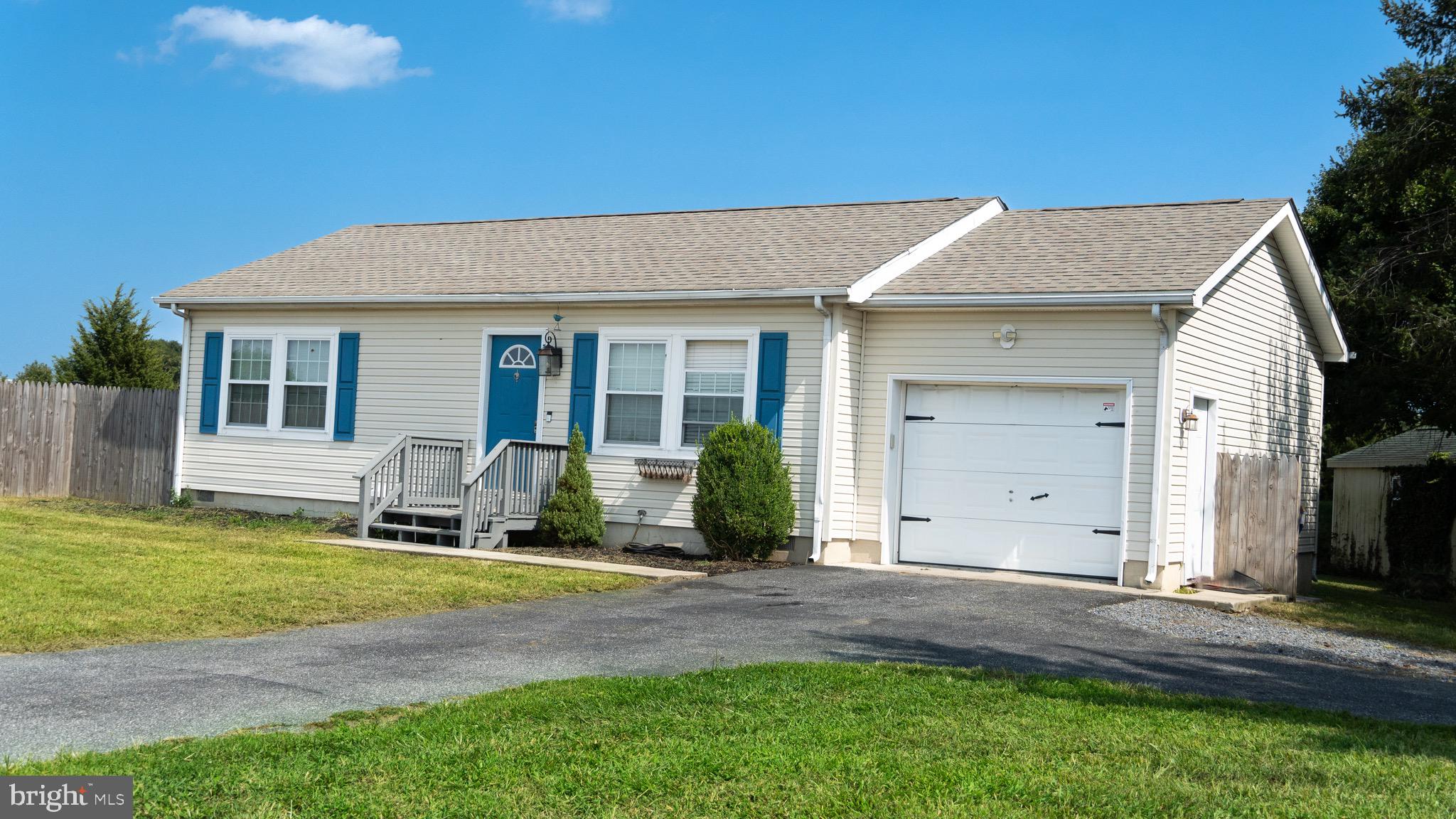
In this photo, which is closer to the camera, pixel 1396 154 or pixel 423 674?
pixel 423 674

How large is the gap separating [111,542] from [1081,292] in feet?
33.2

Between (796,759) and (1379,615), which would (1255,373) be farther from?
(796,759)

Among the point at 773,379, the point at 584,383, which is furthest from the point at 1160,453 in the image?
the point at 584,383

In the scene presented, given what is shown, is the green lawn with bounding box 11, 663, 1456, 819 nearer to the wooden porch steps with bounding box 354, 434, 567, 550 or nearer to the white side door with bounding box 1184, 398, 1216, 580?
the white side door with bounding box 1184, 398, 1216, 580

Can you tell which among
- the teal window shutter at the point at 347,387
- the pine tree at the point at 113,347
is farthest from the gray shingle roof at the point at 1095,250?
the pine tree at the point at 113,347

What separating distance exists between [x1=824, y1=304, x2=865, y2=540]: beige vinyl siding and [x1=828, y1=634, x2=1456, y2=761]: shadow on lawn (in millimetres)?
4944

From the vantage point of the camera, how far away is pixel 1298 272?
1656 cm

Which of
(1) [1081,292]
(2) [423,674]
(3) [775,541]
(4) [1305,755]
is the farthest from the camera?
(3) [775,541]

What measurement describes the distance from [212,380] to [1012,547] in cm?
1115

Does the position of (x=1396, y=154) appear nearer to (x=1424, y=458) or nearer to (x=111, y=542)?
(x=1424, y=458)

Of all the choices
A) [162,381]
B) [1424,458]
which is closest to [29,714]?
[1424,458]

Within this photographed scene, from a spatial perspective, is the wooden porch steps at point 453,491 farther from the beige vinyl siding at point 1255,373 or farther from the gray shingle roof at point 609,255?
the beige vinyl siding at point 1255,373

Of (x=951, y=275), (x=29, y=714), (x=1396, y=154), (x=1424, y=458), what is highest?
(x=1396, y=154)

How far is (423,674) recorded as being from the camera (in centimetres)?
717
